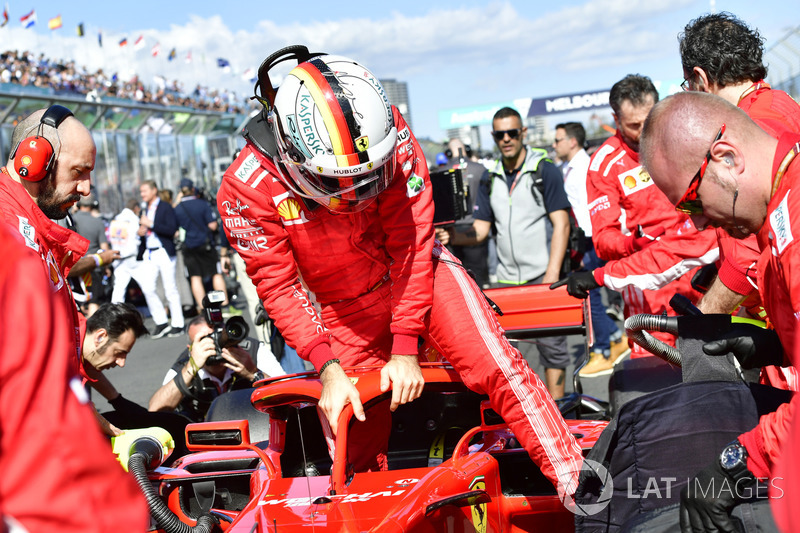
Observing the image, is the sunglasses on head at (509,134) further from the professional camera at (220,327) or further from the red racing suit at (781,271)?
the red racing suit at (781,271)

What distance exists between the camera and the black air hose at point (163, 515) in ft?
8.71

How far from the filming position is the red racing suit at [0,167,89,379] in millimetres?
2543

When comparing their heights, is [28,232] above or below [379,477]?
above

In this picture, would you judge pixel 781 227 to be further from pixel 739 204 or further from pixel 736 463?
pixel 736 463

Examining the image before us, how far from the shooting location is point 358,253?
3191mm

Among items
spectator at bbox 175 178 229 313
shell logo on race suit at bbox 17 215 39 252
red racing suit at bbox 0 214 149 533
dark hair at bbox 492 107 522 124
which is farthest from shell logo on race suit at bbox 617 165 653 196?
spectator at bbox 175 178 229 313

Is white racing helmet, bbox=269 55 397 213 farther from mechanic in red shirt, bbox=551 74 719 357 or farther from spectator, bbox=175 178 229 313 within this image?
spectator, bbox=175 178 229 313

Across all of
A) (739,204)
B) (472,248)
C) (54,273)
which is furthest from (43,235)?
(472,248)

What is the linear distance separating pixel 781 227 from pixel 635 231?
2.66 metres

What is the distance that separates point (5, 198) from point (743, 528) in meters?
2.45

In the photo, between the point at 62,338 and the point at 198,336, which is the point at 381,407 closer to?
the point at 198,336

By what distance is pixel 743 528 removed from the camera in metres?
1.76

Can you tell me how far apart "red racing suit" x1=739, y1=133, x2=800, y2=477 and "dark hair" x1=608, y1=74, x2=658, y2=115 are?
247cm

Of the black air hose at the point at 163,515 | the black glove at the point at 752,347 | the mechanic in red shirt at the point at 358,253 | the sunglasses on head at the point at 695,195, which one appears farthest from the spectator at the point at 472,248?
the sunglasses on head at the point at 695,195
